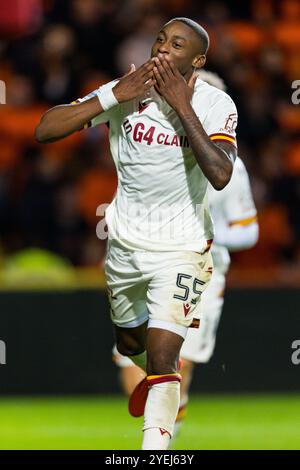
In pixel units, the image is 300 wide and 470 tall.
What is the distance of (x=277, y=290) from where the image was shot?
10.6 m

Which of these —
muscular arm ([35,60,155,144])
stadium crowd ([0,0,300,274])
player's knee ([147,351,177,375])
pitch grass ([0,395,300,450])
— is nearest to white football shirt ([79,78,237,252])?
muscular arm ([35,60,155,144])

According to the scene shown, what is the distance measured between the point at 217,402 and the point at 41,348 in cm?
161

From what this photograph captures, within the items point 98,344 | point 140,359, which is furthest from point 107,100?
point 98,344

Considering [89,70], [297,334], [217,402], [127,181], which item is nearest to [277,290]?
[297,334]

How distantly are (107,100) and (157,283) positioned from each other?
0.96m

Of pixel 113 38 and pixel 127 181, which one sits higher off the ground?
pixel 113 38

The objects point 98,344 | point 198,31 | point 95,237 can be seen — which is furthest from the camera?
point 95,237

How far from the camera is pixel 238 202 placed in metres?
7.82

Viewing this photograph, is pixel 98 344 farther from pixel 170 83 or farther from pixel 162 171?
pixel 170 83

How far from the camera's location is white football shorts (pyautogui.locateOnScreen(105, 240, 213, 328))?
6066mm

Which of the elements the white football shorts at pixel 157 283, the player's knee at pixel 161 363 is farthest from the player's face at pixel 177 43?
the player's knee at pixel 161 363
